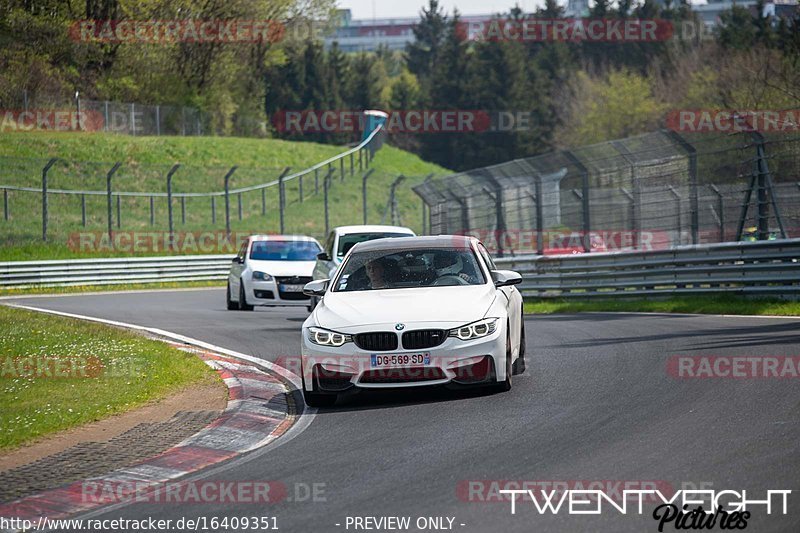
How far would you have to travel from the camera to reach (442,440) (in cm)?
844

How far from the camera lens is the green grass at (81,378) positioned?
988 cm

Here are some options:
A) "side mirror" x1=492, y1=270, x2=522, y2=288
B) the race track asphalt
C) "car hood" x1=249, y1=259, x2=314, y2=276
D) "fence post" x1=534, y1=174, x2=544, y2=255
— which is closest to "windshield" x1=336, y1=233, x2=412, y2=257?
"car hood" x1=249, y1=259, x2=314, y2=276

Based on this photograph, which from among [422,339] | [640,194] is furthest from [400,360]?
[640,194]

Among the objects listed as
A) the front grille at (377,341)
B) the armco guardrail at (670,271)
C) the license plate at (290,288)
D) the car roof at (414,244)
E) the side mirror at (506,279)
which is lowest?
the license plate at (290,288)

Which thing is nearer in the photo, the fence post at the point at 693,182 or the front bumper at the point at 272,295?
the fence post at the point at 693,182

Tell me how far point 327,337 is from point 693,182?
1224cm

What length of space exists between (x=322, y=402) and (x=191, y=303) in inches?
667

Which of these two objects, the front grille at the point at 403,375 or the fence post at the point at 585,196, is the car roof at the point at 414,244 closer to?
the front grille at the point at 403,375

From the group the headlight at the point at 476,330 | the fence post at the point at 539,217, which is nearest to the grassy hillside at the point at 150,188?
the fence post at the point at 539,217

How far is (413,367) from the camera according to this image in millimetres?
10141

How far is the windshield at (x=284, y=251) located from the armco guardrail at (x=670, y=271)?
383 centimetres

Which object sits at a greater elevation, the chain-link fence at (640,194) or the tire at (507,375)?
the chain-link fence at (640,194)

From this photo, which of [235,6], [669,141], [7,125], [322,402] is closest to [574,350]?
[322,402]

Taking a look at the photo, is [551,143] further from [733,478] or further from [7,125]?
[733,478]
